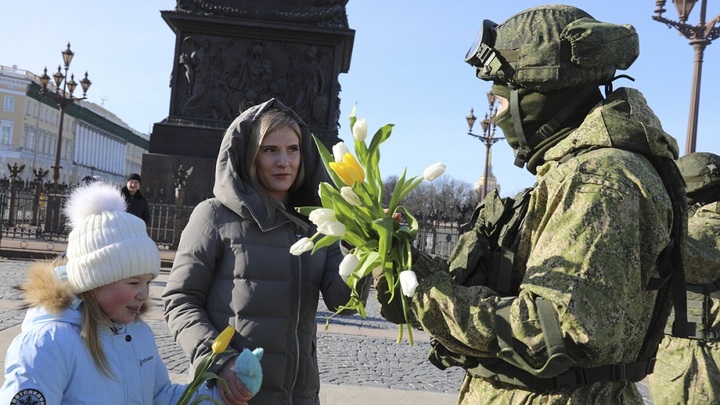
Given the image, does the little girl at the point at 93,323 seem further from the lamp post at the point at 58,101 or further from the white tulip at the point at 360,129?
the lamp post at the point at 58,101

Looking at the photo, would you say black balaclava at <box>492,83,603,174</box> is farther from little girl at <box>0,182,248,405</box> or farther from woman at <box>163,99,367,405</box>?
little girl at <box>0,182,248,405</box>

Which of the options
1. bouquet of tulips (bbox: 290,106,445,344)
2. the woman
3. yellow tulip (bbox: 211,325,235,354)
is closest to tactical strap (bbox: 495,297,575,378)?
bouquet of tulips (bbox: 290,106,445,344)

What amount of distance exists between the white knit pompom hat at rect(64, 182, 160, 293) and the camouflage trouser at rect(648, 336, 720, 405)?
9.19 feet

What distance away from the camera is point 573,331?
1.97m

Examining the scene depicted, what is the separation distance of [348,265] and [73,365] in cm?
94

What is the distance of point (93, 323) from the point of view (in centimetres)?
240

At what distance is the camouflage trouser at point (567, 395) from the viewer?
86.2 inches

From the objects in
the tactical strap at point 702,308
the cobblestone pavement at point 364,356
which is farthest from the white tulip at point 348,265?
the cobblestone pavement at point 364,356

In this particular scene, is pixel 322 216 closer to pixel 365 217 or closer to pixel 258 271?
pixel 365 217

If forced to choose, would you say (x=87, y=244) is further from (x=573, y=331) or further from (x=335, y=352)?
(x=335, y=352)

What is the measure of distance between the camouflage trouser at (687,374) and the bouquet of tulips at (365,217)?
2331 millimetres

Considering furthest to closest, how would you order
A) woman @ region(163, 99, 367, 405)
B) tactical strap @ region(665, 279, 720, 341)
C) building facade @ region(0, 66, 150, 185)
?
building facade @ region(0, 66, 150, 185) < tactical strap @ region(665, 279, 720, 341) < woman @ region(163, 99, 367, 405)

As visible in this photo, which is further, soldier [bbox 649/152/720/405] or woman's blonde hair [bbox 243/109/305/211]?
soldier [bbox 649/152/720/405]

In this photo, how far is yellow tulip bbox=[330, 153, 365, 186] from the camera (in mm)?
2172
